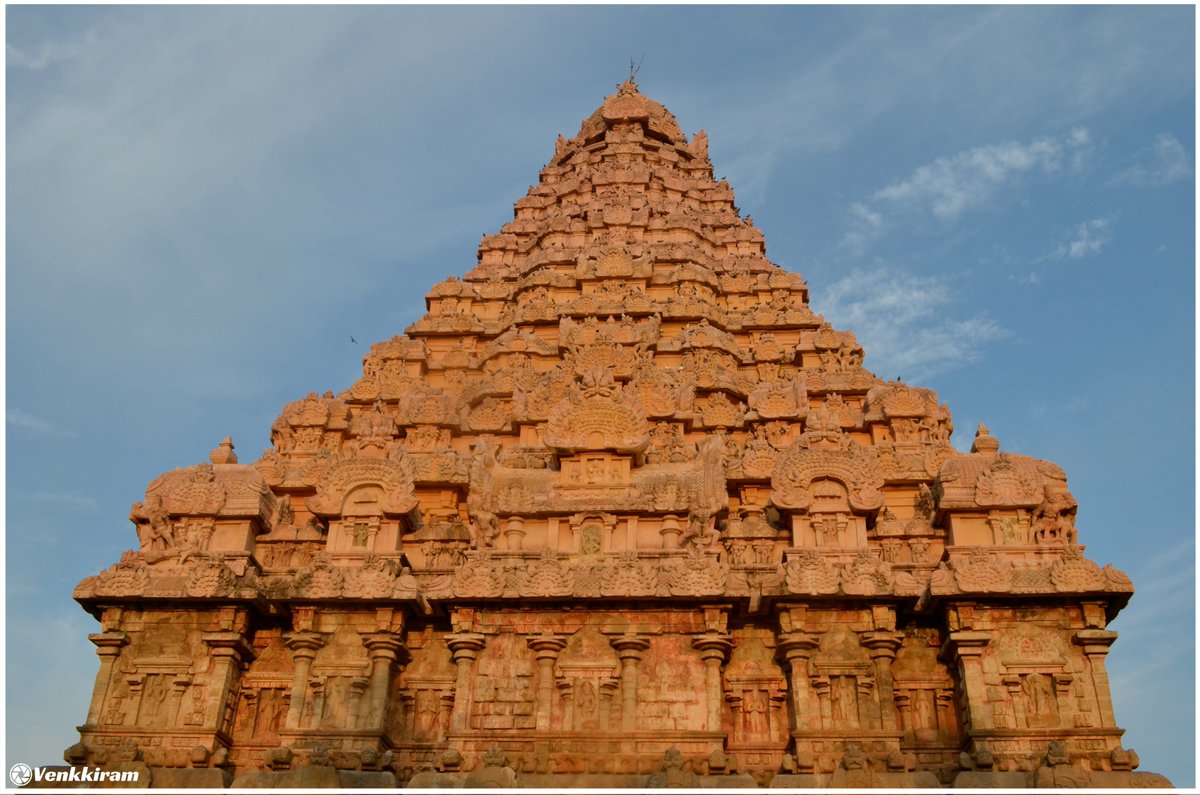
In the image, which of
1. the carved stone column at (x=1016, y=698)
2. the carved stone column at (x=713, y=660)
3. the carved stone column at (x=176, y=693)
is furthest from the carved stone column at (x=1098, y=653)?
the carved stone column at (x=176, y=693)

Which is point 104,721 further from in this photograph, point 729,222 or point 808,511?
point 729,222

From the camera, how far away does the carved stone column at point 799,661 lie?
1923cm

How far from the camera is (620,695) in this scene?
63.7ft

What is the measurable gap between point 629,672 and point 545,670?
1600 millimetres

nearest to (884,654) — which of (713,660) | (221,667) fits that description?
(713,660)

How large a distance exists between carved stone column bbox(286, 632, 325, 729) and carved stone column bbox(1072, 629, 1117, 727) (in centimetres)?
1442

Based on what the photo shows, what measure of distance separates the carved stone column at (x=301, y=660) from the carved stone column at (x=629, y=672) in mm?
5868

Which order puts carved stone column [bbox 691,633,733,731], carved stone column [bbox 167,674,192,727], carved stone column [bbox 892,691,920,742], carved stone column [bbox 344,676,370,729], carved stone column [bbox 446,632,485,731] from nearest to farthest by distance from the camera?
1. carved stone column [bbox 691,633,733,731]
2. carved stone column [bbox 446,632,485,731]
3. carved stone column [bbox 344,676,370,729]
4. carved stone column [bbox 892,691,920,742]
5. carved stone column [bbox 167,674,192,727]

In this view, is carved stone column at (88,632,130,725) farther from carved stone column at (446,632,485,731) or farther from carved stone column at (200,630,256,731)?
carved stone column at (446,632,485,731)

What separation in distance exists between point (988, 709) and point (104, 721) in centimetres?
1667

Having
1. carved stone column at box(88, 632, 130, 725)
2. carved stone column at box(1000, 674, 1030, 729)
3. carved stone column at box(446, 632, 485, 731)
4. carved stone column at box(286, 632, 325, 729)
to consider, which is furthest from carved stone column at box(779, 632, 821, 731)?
carved stone column at box(88, 632, 130, 725)

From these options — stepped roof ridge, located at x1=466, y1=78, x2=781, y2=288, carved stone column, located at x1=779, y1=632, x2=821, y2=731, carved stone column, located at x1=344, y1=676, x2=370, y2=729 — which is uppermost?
stepped roof ridge, located at x1=466, y1=78, x2=781, y2=288

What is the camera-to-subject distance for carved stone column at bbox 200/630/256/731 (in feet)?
65.8

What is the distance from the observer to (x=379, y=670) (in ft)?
65.9
